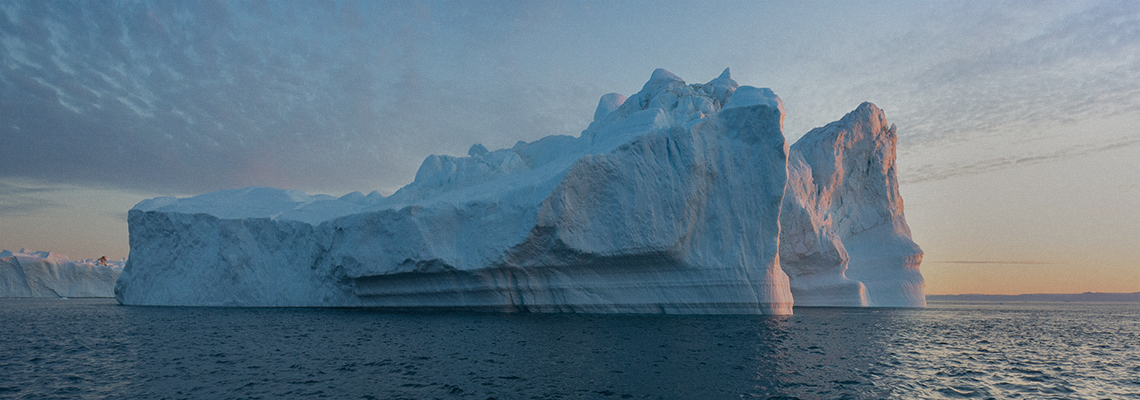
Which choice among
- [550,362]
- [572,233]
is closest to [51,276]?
[572,233]

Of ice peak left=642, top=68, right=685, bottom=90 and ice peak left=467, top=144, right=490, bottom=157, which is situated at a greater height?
ice peak left=642, top=68, right=685, bottom=90

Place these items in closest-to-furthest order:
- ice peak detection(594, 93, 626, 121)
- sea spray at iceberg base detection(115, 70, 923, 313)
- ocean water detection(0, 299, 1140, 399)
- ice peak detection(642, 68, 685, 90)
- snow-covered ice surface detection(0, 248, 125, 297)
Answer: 1. ocean water detection(0, 299, 1140, 399)
2. sea spray at iceberg base detection(115, 70, 923, 313)
3. ice peak detection(642, 68, 685, 90)
4. ice peak detection(594, 93, 626, 121)
5. snow-covered ice surface detection(0, 248, 125, 297)

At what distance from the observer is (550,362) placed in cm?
1030

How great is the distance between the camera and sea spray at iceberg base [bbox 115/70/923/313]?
817 inches

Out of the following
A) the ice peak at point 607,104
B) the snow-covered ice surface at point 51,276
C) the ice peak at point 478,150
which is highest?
the ice peak at point 607,104

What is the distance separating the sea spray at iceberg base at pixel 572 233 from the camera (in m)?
20.8

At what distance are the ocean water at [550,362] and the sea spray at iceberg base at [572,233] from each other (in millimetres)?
3870

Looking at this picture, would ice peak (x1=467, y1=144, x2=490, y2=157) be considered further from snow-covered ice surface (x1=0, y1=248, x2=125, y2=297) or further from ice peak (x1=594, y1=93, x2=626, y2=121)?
snow-covered ice surface (x1=0, y1=248, x2=125, y2=297)

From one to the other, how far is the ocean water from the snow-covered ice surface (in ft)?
158

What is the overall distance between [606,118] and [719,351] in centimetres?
2213

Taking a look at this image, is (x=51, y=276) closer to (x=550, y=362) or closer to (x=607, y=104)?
(x=607, y=104)

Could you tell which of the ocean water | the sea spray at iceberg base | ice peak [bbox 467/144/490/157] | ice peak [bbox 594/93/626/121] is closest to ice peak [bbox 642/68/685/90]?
the sea spray at iceberg base

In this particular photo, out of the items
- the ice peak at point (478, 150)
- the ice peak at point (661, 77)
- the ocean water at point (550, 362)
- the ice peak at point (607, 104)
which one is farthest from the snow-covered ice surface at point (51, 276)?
the ice peak at point (661, 77)

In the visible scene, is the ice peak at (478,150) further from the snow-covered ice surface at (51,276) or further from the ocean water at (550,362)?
the snow-covered ice surface at (51,276)
